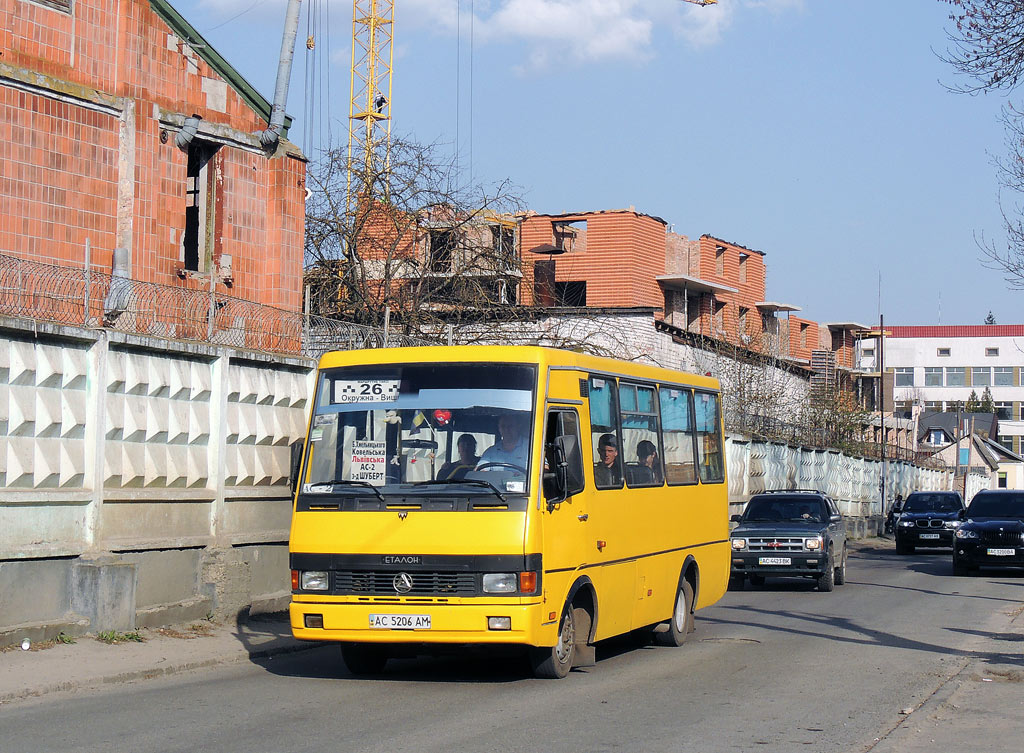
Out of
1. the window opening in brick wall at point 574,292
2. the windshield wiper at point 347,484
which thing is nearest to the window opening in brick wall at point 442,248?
the windshield wiper at point 347,484

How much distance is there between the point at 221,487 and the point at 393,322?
49.4 feet

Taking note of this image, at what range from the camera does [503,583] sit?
1038cm

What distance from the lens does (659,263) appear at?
61.7m

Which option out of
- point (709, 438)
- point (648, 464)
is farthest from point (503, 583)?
point (709, 438)

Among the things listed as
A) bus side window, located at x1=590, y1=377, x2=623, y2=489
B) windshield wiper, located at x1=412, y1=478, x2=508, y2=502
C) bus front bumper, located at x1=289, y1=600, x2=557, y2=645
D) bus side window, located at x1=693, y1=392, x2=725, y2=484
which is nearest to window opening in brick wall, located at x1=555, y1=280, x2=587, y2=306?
bus side window, located at x1=693, y1=392, x2=725, y2=484

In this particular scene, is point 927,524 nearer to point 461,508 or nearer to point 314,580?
point 461,508

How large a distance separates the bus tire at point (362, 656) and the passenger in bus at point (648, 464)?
3.25 m

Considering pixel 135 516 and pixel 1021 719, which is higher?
pixel 135 516

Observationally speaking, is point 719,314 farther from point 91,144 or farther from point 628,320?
point 91,144

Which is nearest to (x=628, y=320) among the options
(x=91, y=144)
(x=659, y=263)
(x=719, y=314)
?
(x=659, y=263)

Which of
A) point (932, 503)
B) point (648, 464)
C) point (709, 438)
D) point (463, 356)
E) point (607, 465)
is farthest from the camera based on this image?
point (932, 503)

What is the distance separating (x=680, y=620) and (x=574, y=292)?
47.2 m

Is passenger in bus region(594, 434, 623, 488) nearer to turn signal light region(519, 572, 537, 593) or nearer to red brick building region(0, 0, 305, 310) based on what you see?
turn signal light region(519, 572, 537, 593)

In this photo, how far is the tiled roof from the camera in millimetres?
122062
